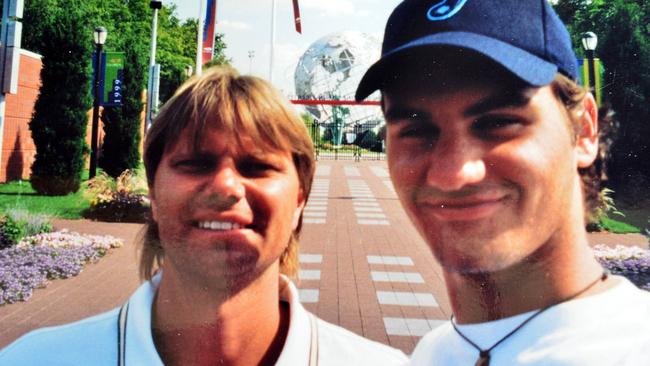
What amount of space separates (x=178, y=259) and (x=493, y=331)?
0.68m

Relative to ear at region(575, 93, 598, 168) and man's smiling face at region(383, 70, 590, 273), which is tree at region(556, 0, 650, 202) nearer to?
ear at region(575, 93, 598, 168)

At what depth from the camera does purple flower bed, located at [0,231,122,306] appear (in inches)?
93.9

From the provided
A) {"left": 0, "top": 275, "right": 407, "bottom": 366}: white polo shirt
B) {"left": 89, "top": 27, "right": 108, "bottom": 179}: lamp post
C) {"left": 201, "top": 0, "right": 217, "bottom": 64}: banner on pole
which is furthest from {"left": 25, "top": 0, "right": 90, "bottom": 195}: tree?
{"left": 0, "top": 275, "right": 407, "bottom": 366}: white polo shirt

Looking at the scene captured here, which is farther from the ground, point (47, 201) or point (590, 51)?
point (590, 51)

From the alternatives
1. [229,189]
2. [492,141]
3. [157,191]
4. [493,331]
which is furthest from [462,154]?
[157,191]

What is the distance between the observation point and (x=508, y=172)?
72 centimetres

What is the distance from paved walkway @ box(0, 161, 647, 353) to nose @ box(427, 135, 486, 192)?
21cm

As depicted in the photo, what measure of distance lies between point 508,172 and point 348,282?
3.72m

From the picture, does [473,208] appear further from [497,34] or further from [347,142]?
[347,142]

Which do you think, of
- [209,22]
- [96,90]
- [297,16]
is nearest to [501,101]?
[297,16]

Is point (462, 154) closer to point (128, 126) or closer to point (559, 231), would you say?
point (559, 231)

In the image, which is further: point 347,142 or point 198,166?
point 347,142

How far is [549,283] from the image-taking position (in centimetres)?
80

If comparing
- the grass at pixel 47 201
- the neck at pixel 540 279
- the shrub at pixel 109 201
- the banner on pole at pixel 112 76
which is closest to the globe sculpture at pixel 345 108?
the neck at pixel 540 279
